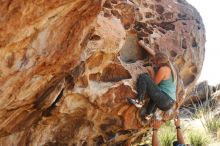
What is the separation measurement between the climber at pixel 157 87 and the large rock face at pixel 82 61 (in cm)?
14

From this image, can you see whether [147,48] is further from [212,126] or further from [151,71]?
[212,126]

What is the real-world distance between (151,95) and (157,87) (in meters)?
0.18

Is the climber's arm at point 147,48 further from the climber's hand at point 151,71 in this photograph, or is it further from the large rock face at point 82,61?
the climber's hand at point 151,71

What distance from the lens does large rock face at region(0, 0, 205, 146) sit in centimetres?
449

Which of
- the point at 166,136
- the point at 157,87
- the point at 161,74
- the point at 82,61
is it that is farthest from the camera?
the point at 166,136

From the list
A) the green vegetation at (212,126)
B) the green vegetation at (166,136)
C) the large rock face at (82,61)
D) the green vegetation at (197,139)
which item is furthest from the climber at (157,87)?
the green vegetation at (212,126)

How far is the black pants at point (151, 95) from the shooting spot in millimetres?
7237

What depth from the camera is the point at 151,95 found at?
24.2 feet

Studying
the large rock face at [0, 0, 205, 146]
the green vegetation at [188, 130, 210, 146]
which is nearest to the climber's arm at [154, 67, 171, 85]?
the large rock face at [0, 0, 205, 146]

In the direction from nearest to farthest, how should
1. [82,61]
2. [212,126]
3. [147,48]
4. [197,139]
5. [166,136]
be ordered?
1. [82,61]
2. [147,48]
3. [166,136]
4. [197,139]
5. [212,126]

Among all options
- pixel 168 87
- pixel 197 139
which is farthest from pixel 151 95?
pixel 197 139

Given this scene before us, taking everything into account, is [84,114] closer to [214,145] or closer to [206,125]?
[214,145]

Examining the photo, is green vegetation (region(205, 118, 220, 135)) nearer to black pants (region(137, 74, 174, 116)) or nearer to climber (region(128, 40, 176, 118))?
climber (region(128, 40, 176, 118))

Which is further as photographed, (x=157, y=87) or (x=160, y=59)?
(x=160, y=59)
